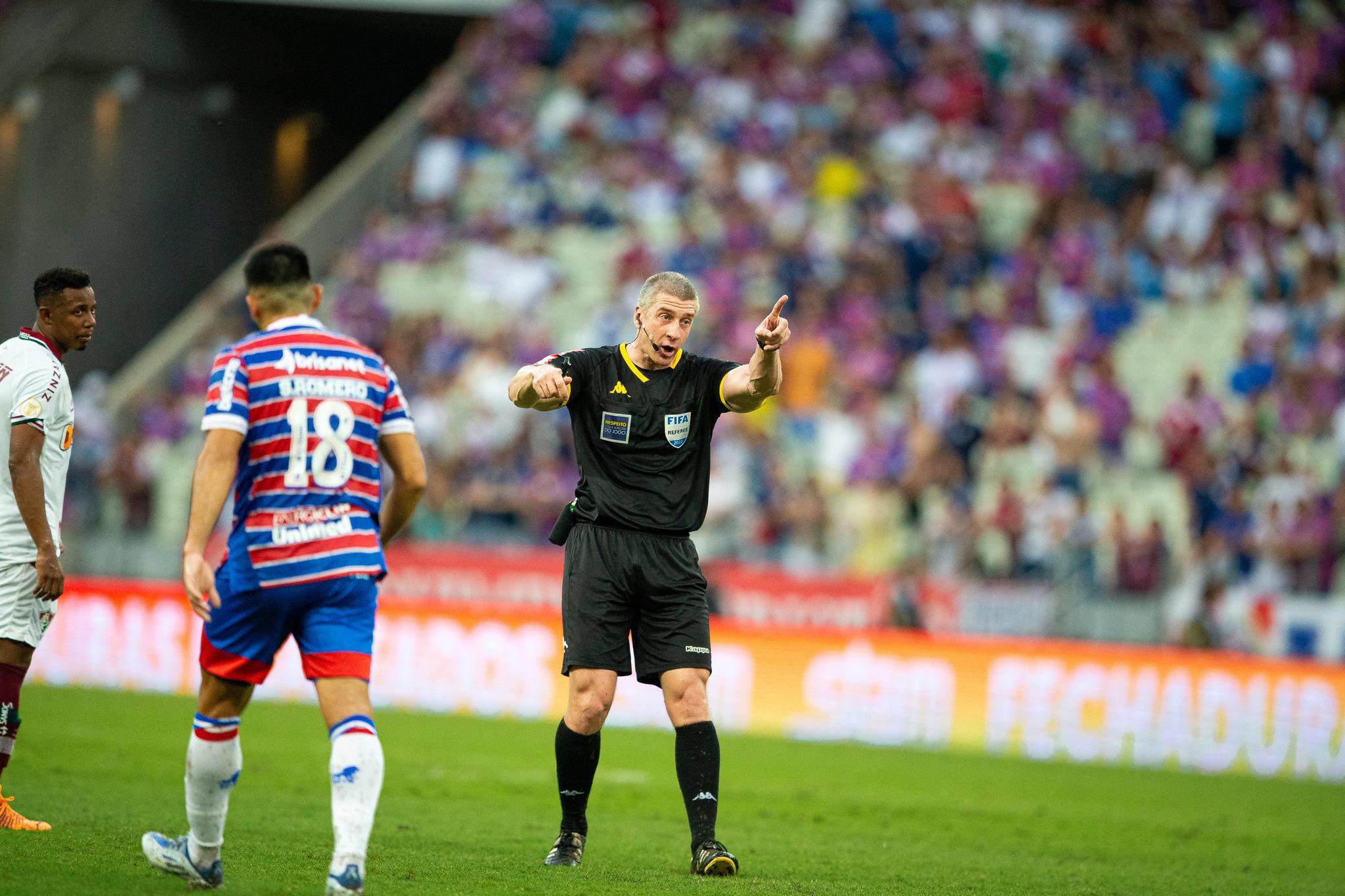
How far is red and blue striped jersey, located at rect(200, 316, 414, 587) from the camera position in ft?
18.1

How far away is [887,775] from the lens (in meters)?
12.3

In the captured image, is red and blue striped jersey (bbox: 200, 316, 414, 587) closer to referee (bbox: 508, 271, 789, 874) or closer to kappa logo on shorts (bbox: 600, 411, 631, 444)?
referee (bbox: 508, 271, 789, 874)

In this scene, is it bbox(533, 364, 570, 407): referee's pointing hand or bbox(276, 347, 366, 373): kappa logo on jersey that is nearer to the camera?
bbox(276, 347, 366, 373): kappa logo on jersey

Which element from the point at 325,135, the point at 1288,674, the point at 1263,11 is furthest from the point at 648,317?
the point at 325,135

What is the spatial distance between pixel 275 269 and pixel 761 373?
6.84 feet

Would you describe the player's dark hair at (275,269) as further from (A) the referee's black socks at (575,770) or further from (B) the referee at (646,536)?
(A) the referee's black socks at (575,770)

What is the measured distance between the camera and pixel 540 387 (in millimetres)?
6484

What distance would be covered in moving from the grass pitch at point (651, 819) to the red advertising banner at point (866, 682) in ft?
2.50

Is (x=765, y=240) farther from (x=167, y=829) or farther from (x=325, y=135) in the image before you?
(x=167, y=829)

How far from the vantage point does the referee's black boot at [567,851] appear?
22.8ft

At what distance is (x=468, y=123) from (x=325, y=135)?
18.1 ft

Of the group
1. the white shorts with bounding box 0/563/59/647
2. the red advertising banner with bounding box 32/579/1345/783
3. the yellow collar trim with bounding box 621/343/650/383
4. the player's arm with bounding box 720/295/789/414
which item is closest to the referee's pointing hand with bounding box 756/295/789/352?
the player's arm with bounding box 720/295/789/414

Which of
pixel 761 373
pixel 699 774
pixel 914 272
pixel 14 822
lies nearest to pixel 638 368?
pixel 761 373

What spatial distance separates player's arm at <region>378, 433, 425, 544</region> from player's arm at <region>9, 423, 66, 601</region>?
1.81 m
